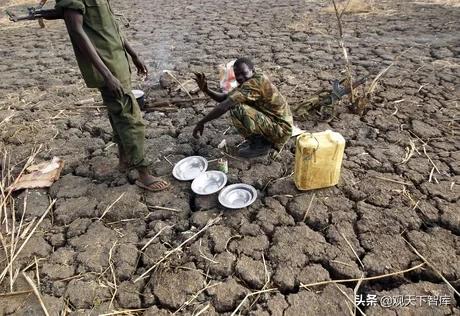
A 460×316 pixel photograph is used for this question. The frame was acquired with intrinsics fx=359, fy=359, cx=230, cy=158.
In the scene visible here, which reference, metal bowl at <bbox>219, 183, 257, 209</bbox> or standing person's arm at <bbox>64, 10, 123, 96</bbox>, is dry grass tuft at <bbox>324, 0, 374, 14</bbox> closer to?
metal bowl at <bbox>219, 183, 257, 209</bbox>

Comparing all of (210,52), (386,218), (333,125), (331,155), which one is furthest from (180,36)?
(386,218)

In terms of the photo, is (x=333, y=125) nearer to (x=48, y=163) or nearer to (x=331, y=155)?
(x=331, y=155)

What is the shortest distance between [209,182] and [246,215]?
537 millimetres

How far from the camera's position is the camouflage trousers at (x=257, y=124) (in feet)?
10.8

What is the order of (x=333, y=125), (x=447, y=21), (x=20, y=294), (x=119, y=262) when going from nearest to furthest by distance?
1. (x=20, y=294)
2. (x=119, y=262)
3. (x=333, y=125)
4. (x=447, y=21)

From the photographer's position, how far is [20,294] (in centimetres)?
242

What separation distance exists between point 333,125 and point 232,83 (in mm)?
1299

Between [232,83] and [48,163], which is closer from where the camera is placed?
[48,163]

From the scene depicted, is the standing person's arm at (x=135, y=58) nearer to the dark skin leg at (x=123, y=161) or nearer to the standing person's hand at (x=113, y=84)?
the standing person's hand at (x=113, y=84)

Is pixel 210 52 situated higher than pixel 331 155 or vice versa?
pixel 331 155

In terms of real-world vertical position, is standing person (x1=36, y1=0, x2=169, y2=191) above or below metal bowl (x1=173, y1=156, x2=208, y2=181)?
above

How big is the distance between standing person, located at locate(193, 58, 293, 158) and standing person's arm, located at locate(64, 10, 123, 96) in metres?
0.92

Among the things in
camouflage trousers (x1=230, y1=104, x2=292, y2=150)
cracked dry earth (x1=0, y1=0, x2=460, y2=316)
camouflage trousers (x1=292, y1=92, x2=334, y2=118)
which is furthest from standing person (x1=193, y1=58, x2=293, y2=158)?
camouflage trousers (x1=292, y1=92, x2=334, y2=118)

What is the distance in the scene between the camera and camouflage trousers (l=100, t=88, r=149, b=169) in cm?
283
